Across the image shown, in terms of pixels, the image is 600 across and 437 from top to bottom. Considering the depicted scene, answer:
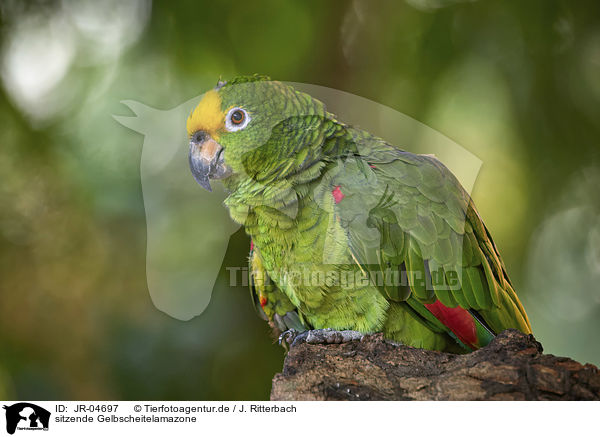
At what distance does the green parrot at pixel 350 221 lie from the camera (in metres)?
1.05

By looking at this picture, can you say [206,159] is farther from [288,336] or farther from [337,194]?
[288,336]

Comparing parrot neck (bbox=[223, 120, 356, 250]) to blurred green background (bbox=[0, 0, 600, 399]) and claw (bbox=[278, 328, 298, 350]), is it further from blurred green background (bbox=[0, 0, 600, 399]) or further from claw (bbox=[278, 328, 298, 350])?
claw (bbox=[278, 328, 298, 350])

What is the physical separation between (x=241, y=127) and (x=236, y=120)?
0.9 inches

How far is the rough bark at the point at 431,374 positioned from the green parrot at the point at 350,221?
0.14 m

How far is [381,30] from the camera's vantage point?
4.17 ft

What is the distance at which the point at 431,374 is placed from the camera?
2.90 feet

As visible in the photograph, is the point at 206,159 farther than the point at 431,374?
Yes

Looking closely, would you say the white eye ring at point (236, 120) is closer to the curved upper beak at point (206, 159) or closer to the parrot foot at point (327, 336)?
the curved upper beak at point (206, 159)

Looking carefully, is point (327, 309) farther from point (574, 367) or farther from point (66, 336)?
point (66, 336)

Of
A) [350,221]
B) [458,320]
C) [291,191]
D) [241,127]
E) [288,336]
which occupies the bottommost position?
[458,320]
